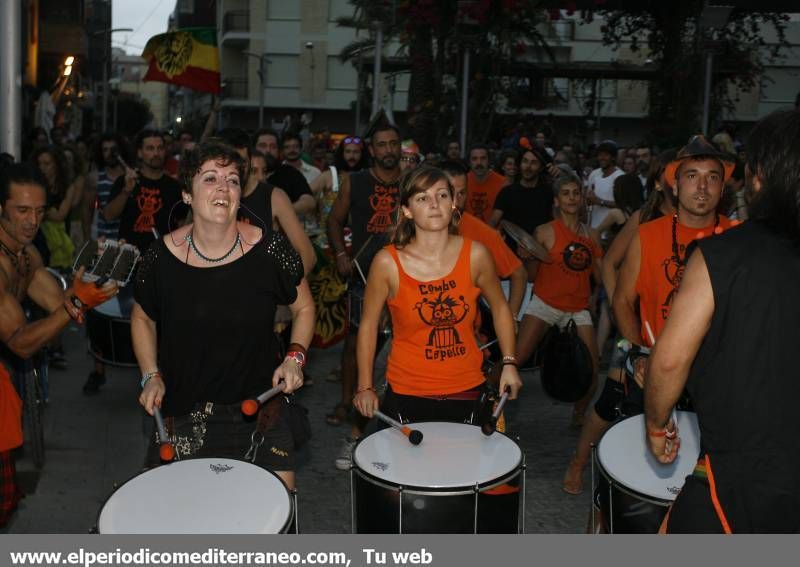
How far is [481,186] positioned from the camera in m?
9.96

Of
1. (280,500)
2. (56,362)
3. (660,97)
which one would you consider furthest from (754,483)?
(660,97)

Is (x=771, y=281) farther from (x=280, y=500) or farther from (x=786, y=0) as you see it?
(x=786, y=0)

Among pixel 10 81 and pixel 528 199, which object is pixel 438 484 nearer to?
pixel 10 81

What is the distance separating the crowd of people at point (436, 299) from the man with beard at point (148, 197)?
0.06 feet

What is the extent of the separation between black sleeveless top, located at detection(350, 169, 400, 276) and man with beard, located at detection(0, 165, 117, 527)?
2720 mm

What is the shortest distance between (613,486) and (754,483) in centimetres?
105

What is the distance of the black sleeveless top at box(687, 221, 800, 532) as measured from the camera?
2371 mm

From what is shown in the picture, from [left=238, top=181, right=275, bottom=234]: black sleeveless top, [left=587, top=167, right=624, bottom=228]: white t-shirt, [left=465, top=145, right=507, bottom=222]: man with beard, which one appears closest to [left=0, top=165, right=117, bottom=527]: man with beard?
[left=238, top=181, right=275, bottom=234]: black sleeveless top

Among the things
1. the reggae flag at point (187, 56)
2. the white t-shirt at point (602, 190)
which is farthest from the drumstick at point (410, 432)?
the reggae flag at point (187, 56)

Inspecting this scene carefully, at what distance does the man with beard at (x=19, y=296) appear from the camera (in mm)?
3607

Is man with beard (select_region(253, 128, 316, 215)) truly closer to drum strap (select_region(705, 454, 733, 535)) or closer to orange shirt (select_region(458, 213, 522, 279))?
orange shirt (select_region(458, 213, 522, 279))

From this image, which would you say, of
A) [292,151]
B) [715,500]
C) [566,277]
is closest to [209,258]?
[715,500]

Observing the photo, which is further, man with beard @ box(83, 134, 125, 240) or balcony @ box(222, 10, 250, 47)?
balcony @ box(222, 10, 250, 47)

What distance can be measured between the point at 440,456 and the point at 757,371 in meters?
1.40
